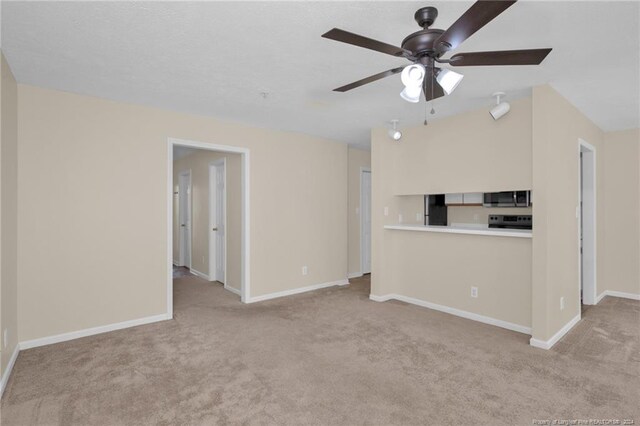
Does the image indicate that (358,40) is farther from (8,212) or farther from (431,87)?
(8,212)

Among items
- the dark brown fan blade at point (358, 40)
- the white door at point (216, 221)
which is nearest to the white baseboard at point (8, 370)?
the white door at point (216, 221)

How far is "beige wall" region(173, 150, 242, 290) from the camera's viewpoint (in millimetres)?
4859

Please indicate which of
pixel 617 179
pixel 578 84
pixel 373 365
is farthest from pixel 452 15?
pixel 617 179

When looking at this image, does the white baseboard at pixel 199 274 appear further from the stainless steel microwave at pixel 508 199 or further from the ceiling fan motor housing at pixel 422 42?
the ceiling fan motor housing at pixel 422 42

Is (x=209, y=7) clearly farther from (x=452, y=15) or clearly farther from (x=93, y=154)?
(x=93, y=154)

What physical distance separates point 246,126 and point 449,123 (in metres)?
2.49

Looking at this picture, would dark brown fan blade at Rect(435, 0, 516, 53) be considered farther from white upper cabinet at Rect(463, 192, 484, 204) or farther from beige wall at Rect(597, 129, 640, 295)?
beige wall at Rect(597, 129, 640, 295)

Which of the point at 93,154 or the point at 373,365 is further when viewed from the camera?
the point at 93,154

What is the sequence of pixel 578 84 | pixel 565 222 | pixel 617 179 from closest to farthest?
pixel 578 84, pixel 565 222, pixel 617 179

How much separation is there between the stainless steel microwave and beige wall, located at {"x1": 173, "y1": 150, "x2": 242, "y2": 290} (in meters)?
3.23

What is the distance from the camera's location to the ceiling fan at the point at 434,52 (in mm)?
1547

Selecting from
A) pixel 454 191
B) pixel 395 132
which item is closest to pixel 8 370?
pixel 395 132

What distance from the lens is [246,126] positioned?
Answer: 4434 mm

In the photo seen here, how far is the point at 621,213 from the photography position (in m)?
4.68
